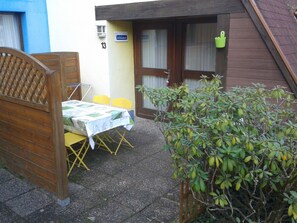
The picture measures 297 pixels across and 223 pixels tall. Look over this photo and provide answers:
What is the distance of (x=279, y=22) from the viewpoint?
484 centimetres

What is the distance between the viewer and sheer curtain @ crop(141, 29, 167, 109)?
6.32 metres

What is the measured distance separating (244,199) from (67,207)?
6.59 ft

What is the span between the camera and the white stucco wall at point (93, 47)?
6414 mm

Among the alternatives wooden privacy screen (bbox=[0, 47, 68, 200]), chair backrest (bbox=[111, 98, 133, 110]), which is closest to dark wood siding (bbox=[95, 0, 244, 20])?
chair backrest (bbox=[111, 98, 133, 110])

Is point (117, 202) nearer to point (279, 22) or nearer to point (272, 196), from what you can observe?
point (272, 196)

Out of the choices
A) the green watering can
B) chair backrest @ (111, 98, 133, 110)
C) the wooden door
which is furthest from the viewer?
the wooden door

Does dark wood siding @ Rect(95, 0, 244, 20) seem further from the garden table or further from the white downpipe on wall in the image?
the garden table

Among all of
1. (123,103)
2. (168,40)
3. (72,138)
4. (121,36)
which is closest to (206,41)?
(168,40)

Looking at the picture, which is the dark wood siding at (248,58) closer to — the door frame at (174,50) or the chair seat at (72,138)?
the door frame at (174,50)

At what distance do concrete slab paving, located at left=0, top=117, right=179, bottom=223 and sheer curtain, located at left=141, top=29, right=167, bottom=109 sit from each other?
2311 millimetres

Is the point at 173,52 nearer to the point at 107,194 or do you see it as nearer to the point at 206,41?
the point at 206,41

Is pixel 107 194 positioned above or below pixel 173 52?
below

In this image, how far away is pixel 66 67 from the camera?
6695 mm

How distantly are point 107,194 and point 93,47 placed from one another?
3.93 meters
